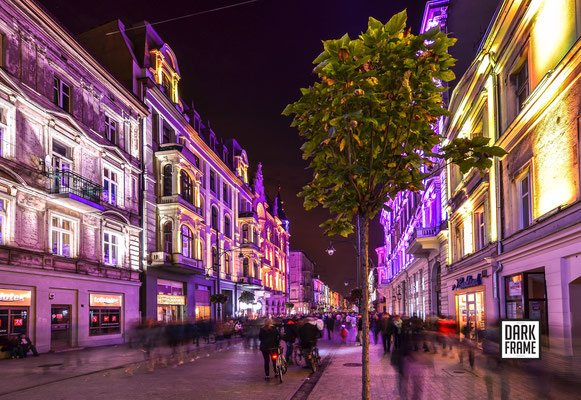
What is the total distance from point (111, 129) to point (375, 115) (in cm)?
2534

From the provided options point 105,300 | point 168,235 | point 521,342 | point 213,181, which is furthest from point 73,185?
point 213,181

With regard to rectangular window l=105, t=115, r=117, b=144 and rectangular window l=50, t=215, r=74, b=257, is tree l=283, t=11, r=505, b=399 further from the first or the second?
rectangular window l=105, t=115, r=117, b=144

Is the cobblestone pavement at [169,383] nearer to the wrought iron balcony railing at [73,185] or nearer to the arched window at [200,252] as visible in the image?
the wrought iron balcony railing at [73,185]

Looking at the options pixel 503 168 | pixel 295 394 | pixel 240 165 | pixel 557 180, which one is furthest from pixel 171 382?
pixel 240 165

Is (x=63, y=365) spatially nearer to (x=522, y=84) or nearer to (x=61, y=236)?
(x=61, y=236)

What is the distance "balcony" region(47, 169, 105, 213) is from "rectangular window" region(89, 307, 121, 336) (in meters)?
5.46

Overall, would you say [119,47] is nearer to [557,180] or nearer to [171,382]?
[171,382]

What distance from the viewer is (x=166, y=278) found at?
3462cm

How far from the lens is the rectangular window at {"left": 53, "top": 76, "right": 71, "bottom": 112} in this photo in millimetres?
24094

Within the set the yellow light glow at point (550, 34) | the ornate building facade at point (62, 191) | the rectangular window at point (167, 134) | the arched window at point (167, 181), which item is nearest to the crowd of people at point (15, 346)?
the ornate building facade at point (62, 191)

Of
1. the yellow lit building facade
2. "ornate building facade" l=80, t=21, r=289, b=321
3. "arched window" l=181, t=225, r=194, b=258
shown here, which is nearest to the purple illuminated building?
the yellow lit building facade

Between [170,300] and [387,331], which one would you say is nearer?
[387,331]

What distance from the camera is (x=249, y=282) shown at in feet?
178

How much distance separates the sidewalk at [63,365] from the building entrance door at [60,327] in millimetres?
781
